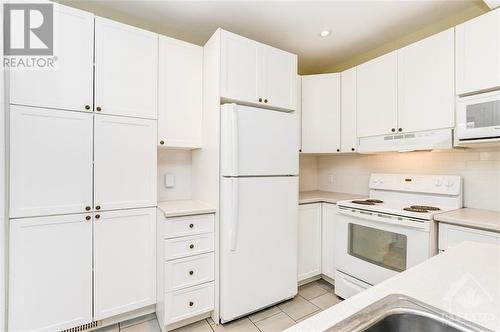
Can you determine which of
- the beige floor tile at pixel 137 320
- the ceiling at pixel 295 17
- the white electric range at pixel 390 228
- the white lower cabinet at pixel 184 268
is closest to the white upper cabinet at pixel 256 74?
the ceiling at pixel 295 17

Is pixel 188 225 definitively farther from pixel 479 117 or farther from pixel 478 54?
pixel 478 54

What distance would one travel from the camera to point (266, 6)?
207 centimetres

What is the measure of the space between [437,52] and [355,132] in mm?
947

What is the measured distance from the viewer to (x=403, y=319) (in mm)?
651

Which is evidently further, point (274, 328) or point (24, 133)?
point (274, 328)

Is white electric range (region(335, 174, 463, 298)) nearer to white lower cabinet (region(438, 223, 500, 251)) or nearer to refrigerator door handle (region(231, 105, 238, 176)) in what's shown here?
white lower cabinet (region(438, 223, 500, 251))

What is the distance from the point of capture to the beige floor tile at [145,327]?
1904 mm

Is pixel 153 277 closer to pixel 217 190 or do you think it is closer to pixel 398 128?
pixel 217 190

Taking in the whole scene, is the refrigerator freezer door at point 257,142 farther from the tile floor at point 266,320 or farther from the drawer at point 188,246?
the tile floor at point 266,320

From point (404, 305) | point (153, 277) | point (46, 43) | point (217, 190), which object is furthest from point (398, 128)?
point (46, 43)

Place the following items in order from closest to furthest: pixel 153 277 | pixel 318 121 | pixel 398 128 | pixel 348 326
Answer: pixel 348 326, pixel 153 277, pixel 398 128, pixel 318 121

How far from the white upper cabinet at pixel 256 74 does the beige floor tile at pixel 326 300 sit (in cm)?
189

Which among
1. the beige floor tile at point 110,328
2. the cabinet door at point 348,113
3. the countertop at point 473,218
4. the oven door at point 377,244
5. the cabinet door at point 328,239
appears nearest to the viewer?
the countertop at point 473,218

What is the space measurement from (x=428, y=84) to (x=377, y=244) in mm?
1432
